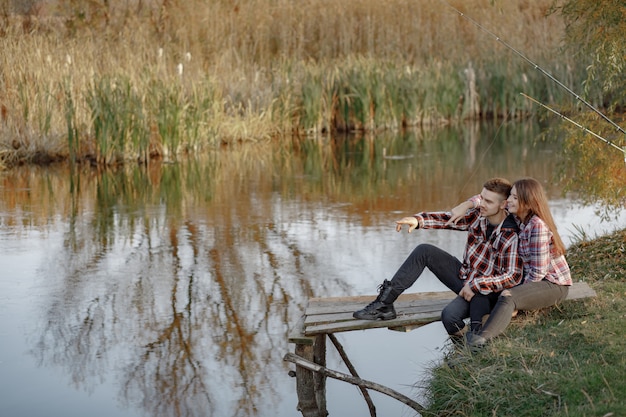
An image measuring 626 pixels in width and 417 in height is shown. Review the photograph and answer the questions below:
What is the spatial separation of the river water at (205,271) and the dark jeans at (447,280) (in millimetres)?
301

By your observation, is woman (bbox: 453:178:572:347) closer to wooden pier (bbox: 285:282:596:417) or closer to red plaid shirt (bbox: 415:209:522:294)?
red plaid shirt (bbox: 415:209:522:294)

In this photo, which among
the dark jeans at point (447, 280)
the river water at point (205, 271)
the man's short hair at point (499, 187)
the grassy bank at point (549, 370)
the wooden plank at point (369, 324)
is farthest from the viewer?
the river water at point (205, 271)

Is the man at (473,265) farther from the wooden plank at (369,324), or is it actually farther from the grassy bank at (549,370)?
the grassy bank at (549,370)

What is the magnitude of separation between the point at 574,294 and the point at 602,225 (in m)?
4.41

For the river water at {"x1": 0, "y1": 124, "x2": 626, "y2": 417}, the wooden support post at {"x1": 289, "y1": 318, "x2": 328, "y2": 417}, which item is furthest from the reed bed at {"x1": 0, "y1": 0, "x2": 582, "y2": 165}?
the wooden support post at {"x1": 289, "y1": 318, "x2": 328, "y2": 417}

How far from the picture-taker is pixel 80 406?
17.1 feet

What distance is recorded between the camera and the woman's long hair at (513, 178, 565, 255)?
17.0 feet

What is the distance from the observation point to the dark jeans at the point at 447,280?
202 inches

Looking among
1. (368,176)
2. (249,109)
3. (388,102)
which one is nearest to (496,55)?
(388,102)

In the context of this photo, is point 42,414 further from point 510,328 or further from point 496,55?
point 496,55

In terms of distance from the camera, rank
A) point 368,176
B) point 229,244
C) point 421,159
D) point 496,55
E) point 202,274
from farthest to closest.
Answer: point 496,55 < point 421,159 < point 368,176 < point 229,244 < point 202,274

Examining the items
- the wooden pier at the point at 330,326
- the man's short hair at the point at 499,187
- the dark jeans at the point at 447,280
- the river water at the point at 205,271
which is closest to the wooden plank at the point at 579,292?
the wooden pier at the point at 330,326

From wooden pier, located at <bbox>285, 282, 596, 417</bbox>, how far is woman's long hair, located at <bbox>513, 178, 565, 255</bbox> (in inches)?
16.1

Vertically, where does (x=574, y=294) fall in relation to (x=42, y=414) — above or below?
above
